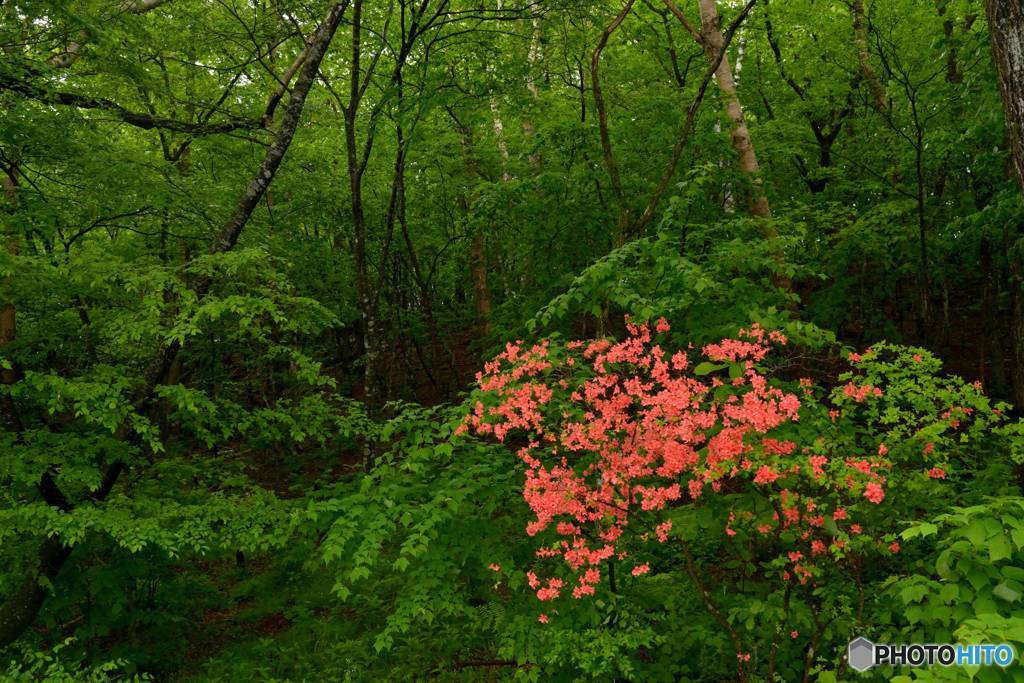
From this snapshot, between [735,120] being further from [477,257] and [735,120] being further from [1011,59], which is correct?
[477,257]

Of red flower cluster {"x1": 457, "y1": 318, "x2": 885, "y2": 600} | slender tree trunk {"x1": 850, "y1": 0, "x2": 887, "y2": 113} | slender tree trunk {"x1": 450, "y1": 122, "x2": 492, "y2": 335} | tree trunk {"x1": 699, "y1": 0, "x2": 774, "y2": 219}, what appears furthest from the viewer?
slender tree trunk {"x1": 450, "y1": 122, "x2": 492, "y2": 335}

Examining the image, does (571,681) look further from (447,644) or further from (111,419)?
(111,419)

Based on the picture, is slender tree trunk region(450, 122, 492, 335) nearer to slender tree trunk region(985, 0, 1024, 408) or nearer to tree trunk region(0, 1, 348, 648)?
tree trunk region(0, 1, 348, 648)

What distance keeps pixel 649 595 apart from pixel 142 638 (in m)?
7.54

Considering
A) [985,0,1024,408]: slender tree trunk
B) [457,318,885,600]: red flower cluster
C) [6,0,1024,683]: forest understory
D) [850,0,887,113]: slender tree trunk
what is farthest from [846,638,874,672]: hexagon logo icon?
[850,0,887,113]: slender tree trunk

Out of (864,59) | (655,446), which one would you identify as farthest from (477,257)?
(655,446)

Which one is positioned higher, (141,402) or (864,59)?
(864,59)

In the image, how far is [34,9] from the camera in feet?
21.6

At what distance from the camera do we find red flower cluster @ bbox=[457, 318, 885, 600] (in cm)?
386

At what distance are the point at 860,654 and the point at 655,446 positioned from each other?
182 centimetres

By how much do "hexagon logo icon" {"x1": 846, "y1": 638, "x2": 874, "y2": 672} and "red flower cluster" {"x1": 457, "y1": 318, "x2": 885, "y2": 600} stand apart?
0.47 m

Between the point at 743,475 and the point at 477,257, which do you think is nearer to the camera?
the point at 743,475

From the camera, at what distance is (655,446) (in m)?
4.29

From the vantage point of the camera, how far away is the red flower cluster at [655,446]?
3.86 meters
